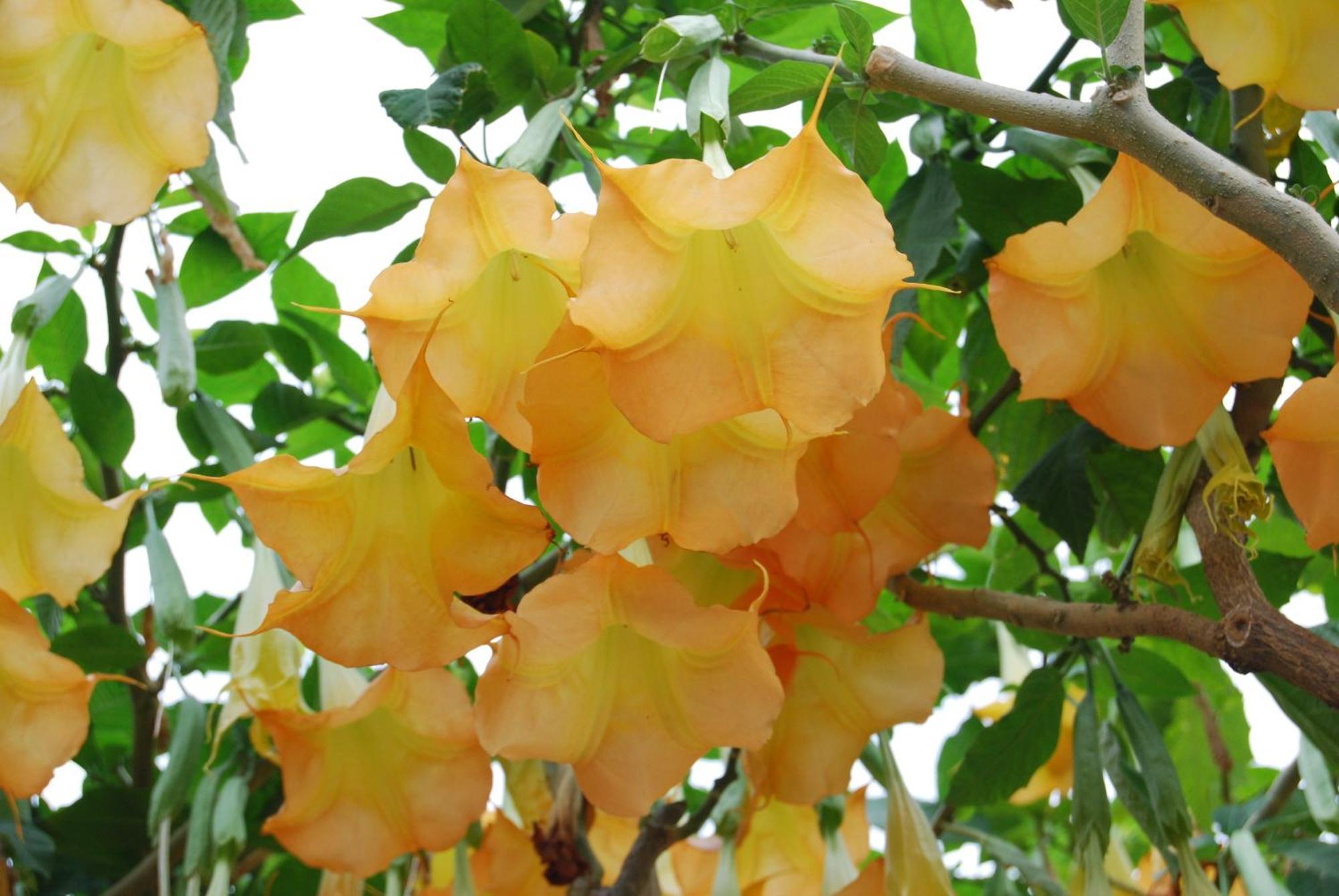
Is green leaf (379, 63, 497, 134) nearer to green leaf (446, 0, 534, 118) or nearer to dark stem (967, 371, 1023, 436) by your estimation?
green leaf (446, 0, 534, 118)

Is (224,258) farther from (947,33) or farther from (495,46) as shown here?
(947,33)

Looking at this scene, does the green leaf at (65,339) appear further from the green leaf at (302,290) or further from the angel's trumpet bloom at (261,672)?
the angel's trumpet bloom at (261,672)

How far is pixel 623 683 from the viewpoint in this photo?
101 centimetres

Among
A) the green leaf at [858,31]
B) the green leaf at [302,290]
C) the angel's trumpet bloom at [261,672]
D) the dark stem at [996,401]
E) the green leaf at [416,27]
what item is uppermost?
the green leaf at [858,31]

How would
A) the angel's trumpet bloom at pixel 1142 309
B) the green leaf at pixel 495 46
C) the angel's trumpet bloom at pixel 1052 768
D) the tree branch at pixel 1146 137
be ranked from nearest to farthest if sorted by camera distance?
the tree branch at pixel 1146 137, the angel's trumpet bloom at pixel 1142 309, the green leaf at pixel 495 46, the angel's trumpet bloom at pixel 1052 768

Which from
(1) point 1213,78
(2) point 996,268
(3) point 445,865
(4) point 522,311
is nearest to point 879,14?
(1) point 1213,78

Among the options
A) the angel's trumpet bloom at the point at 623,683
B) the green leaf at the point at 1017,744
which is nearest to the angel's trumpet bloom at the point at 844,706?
the angel's trumpet bloom at the point at 623,683

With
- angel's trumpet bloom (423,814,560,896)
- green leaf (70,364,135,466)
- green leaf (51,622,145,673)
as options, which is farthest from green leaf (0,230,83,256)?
angel's trumpet bloom (423,814,560,896)

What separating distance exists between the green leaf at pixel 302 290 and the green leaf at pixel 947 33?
34.2 inches

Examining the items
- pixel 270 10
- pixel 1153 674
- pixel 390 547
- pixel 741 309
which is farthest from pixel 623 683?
pixel 270 10

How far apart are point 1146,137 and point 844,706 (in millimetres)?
566

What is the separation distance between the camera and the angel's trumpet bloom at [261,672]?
4.39ft

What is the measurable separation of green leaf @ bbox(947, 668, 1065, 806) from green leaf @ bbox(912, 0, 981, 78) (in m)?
0.65

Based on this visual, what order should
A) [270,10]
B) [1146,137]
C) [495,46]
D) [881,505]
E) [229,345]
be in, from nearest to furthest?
[1146,137] < [881,505] < [495,46] < [270,10] < [229,345]
